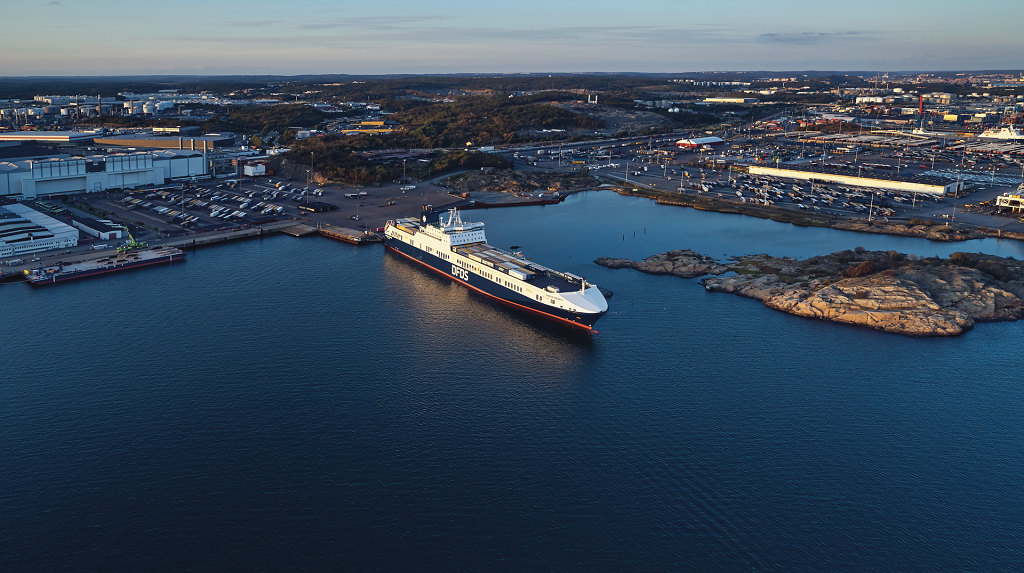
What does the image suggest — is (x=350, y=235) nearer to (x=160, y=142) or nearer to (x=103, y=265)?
(x=103, y=265)

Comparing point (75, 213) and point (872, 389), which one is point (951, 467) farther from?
point (75, 213)

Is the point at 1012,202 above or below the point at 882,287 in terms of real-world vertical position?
above

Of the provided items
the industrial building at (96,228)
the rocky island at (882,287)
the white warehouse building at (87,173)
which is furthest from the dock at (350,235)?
the white warehouse building at (87,173)

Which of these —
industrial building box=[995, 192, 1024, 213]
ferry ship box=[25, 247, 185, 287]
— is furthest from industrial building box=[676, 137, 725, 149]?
ferry ship box=[25, 247, 185, 287]

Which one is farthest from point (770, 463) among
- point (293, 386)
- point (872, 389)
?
point (293, 386)

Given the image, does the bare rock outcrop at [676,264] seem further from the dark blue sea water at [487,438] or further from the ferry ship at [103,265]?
the ferry ship at [103,265]

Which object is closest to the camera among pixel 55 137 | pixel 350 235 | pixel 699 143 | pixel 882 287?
pixel 882 287

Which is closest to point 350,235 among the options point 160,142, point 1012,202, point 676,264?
point 676,264
